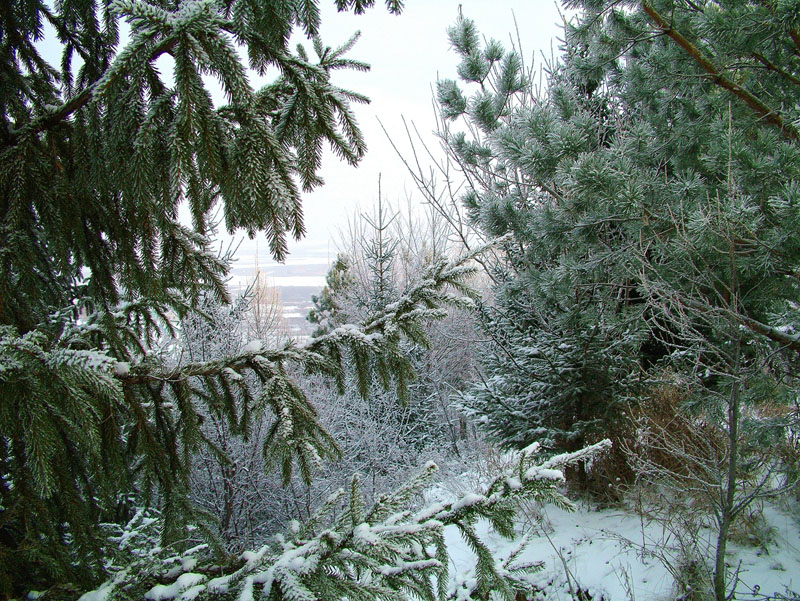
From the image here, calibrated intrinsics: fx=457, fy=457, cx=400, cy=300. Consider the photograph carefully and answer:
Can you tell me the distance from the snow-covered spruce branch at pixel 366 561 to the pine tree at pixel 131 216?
334 mm

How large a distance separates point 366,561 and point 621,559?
4103mm

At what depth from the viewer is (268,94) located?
5.17 feet

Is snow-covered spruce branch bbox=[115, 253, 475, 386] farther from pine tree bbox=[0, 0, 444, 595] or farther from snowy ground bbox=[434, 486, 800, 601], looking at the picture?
snowy ground bbox=[434, 486, 800, 601]

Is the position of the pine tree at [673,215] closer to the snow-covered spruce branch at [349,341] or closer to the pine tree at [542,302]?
the pine tree at [542,302]

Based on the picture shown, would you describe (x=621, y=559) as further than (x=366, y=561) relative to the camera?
Yes

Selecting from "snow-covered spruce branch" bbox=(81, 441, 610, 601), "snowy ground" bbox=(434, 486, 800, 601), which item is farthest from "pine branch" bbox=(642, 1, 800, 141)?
"snowy ground" bbox=(434, 486, 800, 601)

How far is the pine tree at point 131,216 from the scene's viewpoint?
109 cm

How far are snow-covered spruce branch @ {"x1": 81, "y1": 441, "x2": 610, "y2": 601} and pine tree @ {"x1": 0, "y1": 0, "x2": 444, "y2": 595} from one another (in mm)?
334

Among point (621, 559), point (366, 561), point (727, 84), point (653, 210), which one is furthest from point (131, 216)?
point (621, 559)

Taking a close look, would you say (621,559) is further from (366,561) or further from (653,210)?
(366,561)

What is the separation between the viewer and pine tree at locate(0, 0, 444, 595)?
109 centimetres

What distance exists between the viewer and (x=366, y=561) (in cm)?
113

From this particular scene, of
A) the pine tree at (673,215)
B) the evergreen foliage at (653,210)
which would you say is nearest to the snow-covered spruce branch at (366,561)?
the pine tree at (673,215)

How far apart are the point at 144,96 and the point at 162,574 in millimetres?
1309
